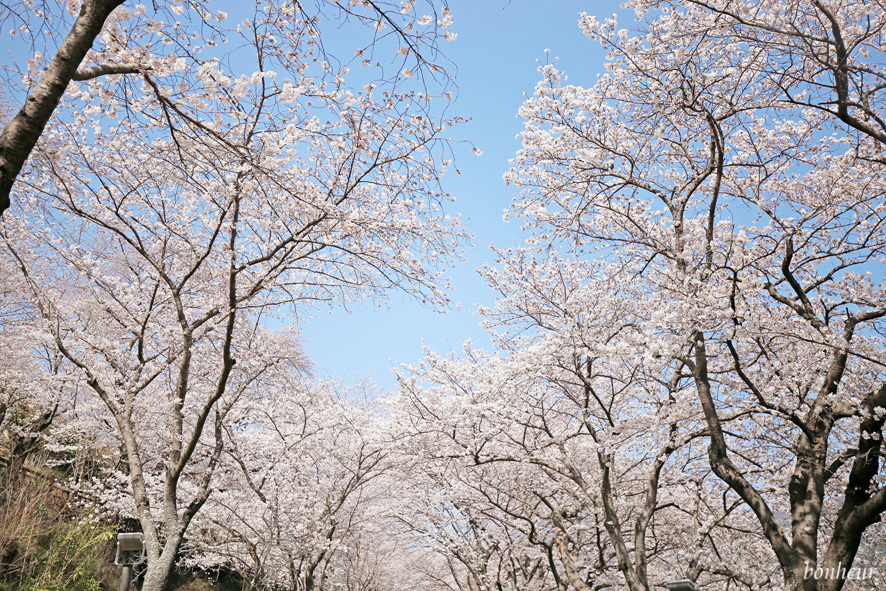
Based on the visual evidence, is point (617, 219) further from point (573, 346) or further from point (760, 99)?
point (760, 99)

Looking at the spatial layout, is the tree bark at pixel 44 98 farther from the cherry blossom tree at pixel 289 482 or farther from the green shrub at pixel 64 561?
the cherry blossom tree at pixel 289 482

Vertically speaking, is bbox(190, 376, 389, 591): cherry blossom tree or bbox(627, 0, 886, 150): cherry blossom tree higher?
bbox(627, 0, 886, 150): cherry blossom tree

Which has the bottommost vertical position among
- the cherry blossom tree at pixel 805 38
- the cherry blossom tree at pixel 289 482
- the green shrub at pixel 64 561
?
the green shrub at pixel 64 561

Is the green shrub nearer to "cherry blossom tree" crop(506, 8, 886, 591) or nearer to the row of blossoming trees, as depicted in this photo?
the row of blossoming trees

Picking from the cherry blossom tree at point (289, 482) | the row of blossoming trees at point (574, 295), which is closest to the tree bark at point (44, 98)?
the row of blossoming trees at point (574, 295)

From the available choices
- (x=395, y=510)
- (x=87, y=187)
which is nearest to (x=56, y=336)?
(x=87, y=187)

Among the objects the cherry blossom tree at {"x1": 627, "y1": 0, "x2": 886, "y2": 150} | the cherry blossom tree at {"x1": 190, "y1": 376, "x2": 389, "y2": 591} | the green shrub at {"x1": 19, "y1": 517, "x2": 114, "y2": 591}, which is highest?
the cherry blossom tree at {"x1": 627, "y1": 0, "x2": 886, "y2": 150}

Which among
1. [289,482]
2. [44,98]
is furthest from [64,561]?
[44,98]

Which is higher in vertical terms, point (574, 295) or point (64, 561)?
point (574, 295)

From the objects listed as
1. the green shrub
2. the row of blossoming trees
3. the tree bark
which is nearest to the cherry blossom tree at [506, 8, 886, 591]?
the row of blossoming trees

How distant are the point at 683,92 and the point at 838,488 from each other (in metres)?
7.40

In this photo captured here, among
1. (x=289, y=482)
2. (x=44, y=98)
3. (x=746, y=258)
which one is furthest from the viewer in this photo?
(x=289, y=482)

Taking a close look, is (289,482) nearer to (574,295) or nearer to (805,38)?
(574,295)

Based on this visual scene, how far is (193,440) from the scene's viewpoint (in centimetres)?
554
